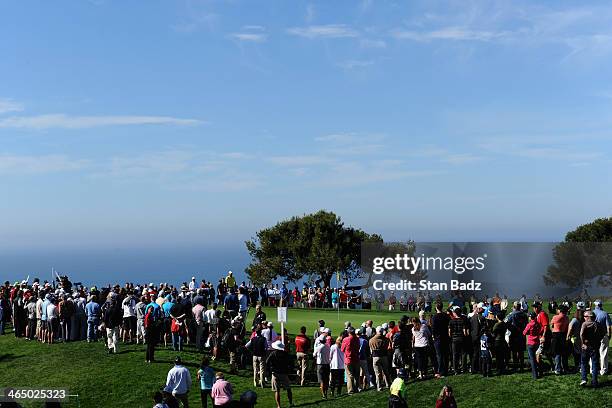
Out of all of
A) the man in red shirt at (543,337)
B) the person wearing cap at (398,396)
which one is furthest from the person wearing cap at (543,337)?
the person wearing cap at (398,396)

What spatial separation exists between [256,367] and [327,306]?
26.4m

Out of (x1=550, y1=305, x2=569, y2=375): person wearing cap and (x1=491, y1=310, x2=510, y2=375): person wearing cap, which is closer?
(x1=550, y1=305, x2=569, y2=375): person wearing cap

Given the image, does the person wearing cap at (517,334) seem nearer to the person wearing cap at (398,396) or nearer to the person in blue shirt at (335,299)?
the person wearing cap at (398,396)

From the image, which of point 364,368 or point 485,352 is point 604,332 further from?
point 364,368

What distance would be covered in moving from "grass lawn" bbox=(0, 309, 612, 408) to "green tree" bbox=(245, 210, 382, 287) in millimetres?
39592

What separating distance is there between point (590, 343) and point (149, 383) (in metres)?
14.8

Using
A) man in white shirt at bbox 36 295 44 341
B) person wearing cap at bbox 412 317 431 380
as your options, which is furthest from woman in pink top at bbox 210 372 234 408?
man in white shirt at bbox 36 295 44 341

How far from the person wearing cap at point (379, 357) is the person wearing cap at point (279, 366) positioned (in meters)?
2.83

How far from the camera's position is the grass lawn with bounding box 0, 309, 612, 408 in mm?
19750

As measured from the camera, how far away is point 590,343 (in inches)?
760

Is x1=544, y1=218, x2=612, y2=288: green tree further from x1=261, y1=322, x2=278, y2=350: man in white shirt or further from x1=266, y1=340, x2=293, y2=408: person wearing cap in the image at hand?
x1=266, y1=340, x2=293, y2=408: person wearing cap

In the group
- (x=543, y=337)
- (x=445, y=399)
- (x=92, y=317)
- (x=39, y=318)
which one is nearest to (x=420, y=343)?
(x=543, y=337)

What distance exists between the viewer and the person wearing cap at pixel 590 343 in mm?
19297

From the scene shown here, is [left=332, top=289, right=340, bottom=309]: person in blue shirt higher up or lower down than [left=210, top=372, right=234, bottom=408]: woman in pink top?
higher up
